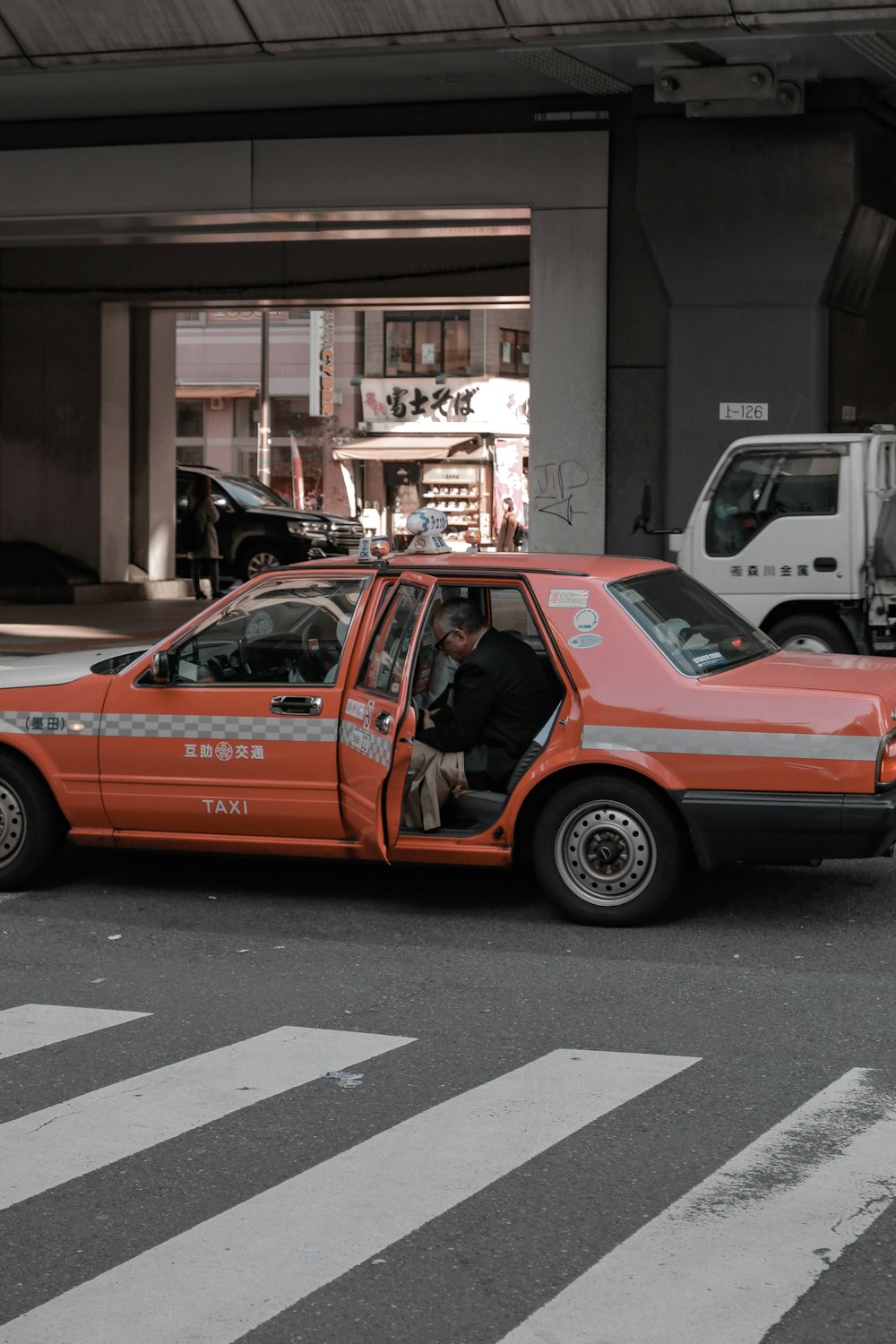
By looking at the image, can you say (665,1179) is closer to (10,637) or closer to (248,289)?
(10,637)

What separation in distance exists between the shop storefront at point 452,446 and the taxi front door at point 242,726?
1612 inches

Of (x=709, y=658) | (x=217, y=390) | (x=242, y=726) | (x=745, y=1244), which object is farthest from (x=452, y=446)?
(x=745, y=1244)

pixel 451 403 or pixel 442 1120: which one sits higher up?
pixel 451 403

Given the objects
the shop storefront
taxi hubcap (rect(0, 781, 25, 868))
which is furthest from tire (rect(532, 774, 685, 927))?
the shop storefront

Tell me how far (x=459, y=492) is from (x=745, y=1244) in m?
46.3

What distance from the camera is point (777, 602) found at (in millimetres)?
13109

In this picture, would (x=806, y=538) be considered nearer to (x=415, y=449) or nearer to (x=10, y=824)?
(x=10, y=824)

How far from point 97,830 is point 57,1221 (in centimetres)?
360

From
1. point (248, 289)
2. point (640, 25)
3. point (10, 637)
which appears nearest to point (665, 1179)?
point (640, 25)

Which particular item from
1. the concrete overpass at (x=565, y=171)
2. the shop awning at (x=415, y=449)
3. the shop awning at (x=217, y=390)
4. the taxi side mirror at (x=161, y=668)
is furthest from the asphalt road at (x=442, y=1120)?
the shop awning at (x=217, y=390)

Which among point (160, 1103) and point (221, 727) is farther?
point (221, 727)

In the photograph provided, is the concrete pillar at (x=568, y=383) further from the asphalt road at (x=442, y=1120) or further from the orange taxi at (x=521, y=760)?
the asphalt road at (x=442, y=1120)

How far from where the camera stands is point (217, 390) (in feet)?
180

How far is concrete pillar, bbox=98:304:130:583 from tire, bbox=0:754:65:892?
59.9 ft
